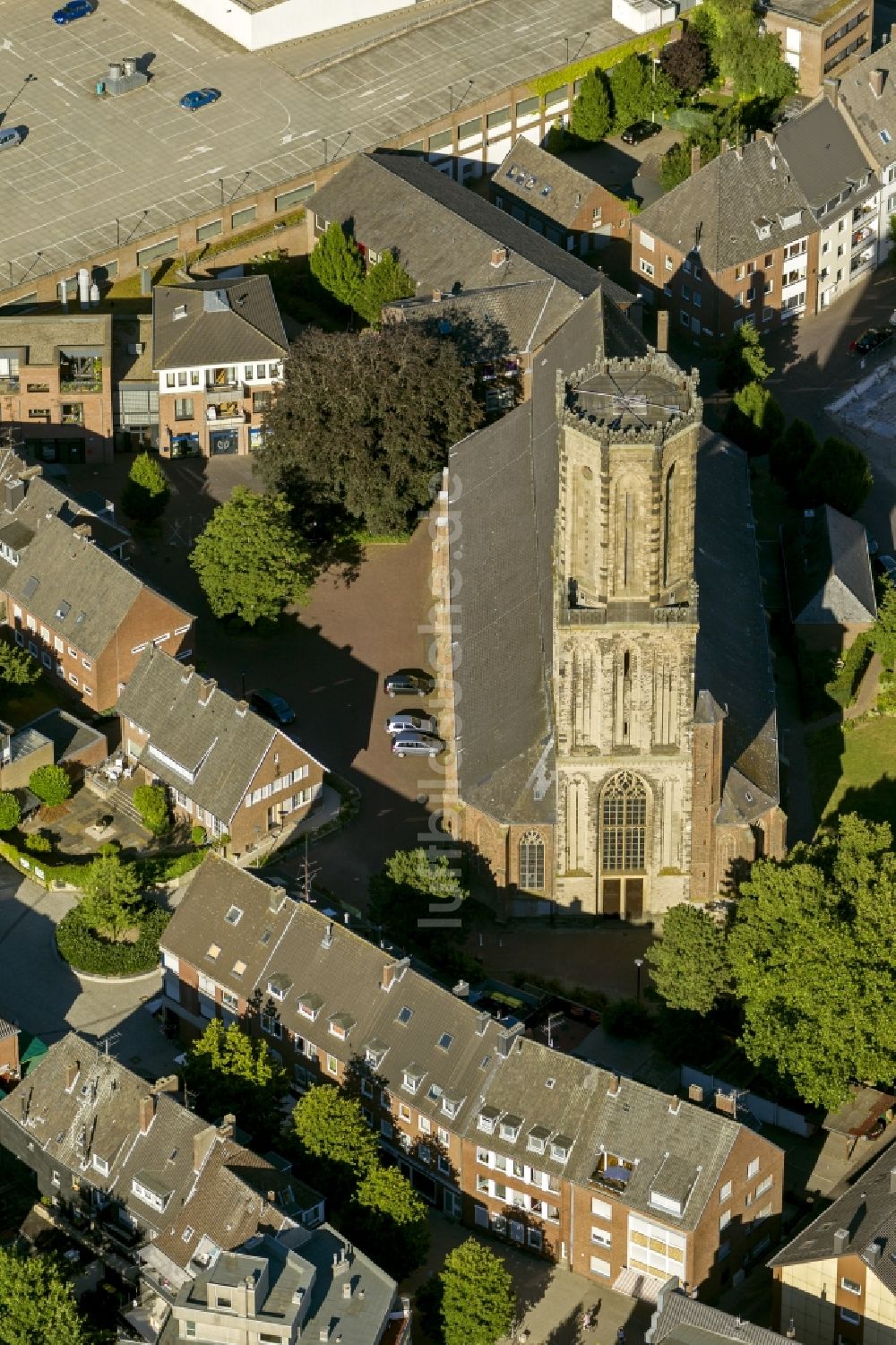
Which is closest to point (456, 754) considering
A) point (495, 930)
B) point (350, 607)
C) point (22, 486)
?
point (495, 930)

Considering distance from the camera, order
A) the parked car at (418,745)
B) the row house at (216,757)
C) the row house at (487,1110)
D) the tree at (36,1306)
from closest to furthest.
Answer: the tree at (36,1306) → the row house at (487,1110) → the row house at (216,757) → the parked car at (418,745)

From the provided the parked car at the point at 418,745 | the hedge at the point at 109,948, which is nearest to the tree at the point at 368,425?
the parked car at the point at 418,745

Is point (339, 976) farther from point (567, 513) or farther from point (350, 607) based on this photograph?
point (350, 607)

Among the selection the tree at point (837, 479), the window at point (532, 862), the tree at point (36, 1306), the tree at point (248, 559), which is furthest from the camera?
the tree at point (837, 479)

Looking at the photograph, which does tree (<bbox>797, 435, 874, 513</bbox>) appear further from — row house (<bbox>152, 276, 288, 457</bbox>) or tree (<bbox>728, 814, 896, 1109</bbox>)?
tree (<bbox>728, 814, 896, 1109</bbox>)

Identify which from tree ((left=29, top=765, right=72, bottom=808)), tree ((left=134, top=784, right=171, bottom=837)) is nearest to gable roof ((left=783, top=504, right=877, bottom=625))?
tree ((left=134, top=784, right=171, bottom=837))

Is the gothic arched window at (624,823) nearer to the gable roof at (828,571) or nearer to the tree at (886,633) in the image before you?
the gable roof at (828,571)
